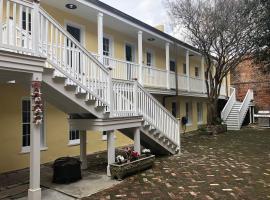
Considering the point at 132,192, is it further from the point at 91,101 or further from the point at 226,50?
the point at 226,50

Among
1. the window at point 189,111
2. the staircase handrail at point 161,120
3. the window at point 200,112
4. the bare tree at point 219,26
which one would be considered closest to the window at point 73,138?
the staircase handrail at point 161,120

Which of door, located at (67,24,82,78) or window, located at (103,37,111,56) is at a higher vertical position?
window, located at (103,37,111,56)

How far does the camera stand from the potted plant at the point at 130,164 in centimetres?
784

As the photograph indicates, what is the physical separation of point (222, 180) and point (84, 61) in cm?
468

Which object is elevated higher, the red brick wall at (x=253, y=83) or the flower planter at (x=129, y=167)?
the red brick wall at (x=253, y=83)

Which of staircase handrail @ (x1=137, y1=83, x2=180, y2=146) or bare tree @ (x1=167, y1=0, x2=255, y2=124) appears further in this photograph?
bare tree @ (x1=167, y1=0, x2=255, y2=124)

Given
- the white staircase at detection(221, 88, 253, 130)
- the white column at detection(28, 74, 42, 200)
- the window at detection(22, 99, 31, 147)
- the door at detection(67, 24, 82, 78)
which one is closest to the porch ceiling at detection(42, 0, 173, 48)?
the window at detection(22, 99, 31, 147)

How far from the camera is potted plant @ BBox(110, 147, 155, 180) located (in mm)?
7840

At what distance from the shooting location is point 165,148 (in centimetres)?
1098

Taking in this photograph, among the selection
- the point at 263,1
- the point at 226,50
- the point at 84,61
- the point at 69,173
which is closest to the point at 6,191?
the point at 69,173

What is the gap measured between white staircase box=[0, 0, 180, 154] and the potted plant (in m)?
1.17

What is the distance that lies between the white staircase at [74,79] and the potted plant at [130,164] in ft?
3.85

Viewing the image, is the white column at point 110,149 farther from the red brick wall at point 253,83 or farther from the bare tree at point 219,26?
the red brick wall at point 253,83

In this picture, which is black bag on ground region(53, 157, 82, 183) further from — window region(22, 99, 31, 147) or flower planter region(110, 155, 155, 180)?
window region(22, 99, 31, 147)
